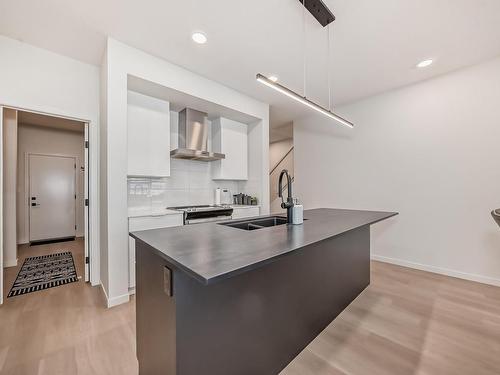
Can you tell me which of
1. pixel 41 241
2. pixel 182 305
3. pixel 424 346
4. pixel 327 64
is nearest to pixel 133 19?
pixel 327 64

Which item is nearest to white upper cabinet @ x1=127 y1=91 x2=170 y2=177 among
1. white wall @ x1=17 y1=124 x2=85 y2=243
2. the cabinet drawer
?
the cabinet drawer

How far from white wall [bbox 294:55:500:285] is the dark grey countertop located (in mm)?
2340

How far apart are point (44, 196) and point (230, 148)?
4.61 meters

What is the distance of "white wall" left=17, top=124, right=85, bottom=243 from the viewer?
4.68 metres

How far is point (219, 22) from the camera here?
215cm

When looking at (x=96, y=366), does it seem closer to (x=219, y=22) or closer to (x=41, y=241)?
(x=219, y=22)

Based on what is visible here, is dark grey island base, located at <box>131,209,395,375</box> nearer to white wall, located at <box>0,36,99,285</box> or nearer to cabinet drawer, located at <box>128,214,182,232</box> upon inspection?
cabinet drawer, located at <box>128,214,182,232</box>

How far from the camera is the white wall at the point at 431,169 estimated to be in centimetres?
281

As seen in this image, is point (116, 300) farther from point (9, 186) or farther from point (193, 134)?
point (9, 186)

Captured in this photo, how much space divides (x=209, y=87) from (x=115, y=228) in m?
2.27

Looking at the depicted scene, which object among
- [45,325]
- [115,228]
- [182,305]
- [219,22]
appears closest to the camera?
[182,305]

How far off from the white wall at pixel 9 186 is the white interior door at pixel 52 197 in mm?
1865

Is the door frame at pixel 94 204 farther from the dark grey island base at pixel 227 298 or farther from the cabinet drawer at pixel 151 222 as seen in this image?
the dark grey island base at pixel 227 298

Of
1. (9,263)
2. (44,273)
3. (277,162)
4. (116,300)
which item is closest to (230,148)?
(116,300)
